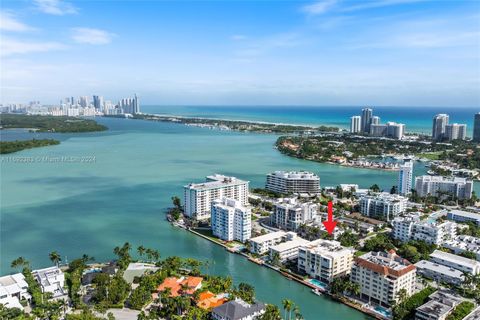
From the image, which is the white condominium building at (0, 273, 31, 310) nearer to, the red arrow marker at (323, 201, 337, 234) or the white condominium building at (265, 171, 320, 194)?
the red arrow marker at (323, 201, 337, 234)

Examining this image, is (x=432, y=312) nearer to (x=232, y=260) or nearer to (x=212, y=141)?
(x=232, y=260)

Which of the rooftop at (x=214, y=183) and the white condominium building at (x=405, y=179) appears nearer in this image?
the rooftop at (x=214, y=183)

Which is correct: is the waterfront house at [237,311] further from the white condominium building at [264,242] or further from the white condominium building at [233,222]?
the white condominium building at [233,222]

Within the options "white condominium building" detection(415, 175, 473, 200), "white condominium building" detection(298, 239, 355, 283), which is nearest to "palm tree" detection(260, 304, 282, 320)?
"white condominium building" detection(298, 239, 355, 283)

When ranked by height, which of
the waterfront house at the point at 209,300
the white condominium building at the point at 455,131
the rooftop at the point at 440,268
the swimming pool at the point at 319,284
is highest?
the white condominium building at the point at 455,131

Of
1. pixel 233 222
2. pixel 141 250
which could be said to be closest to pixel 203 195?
pixel 233 222

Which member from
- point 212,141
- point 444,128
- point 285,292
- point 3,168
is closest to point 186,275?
point 285,292

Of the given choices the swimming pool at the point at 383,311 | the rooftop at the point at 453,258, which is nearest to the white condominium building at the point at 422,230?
the rooftop at the point at 453,258
